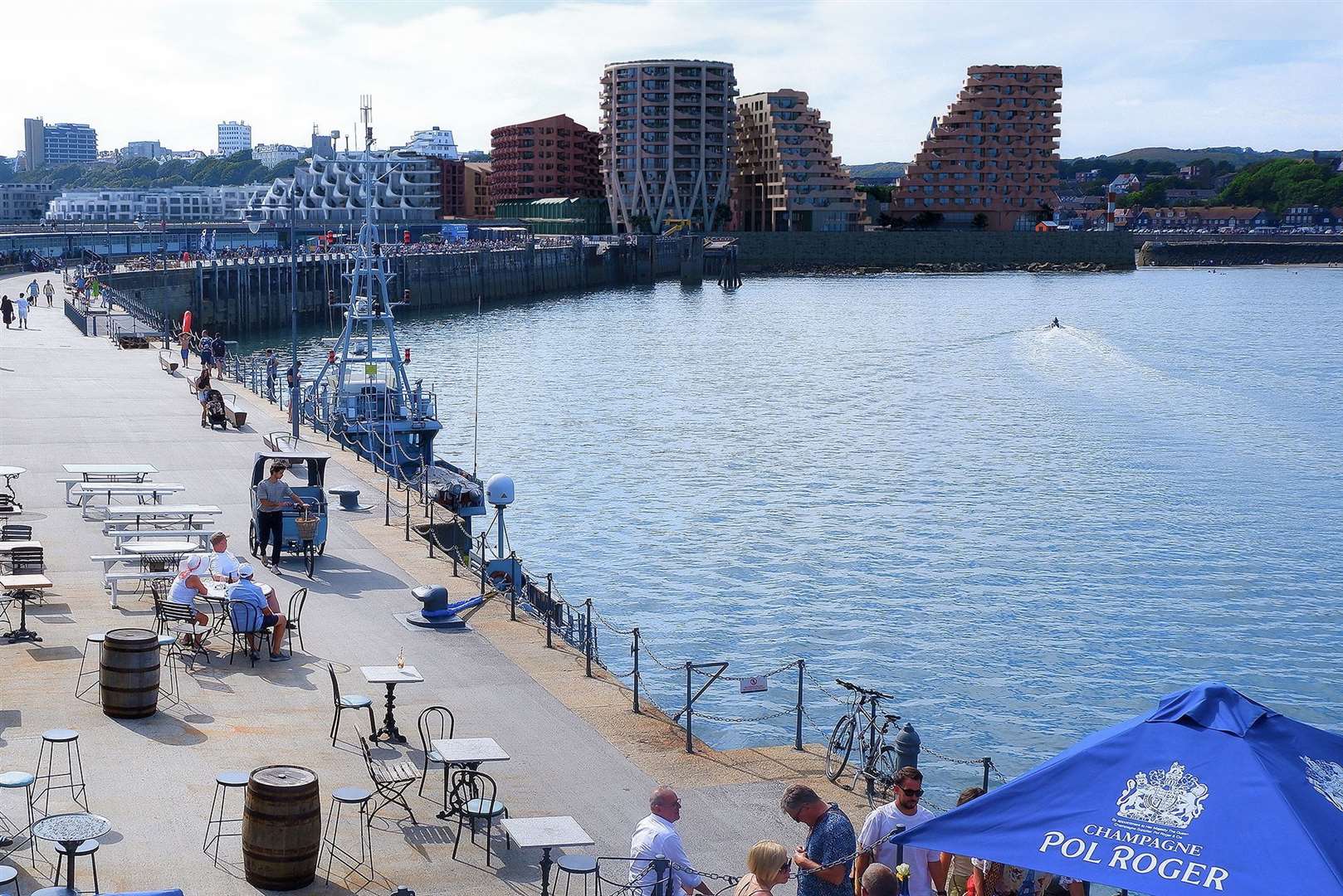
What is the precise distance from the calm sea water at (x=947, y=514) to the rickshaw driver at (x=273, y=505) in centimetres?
611

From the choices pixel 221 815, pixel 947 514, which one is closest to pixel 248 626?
pixel 221 815

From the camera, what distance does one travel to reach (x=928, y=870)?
9680 millimetres

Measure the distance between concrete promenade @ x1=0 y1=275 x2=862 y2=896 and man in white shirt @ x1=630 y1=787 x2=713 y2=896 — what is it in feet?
5.67

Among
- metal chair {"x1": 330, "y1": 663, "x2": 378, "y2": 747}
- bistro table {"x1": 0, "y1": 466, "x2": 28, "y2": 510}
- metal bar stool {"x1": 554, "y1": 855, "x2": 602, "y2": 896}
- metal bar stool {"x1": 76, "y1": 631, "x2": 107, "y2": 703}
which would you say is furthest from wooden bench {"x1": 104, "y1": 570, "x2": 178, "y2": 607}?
metal bar stool {"x1": 554, "y1": 855, "x2": 602, "y2": 896}

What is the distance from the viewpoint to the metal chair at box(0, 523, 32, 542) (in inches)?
779

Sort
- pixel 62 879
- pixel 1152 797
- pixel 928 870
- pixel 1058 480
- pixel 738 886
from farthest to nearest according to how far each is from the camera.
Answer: pixel 1058 480 → pixel 62 879 → pixel 928 870 → pixel 738 886 → pixel 1152 797

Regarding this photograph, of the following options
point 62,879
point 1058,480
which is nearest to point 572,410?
point 1058,480

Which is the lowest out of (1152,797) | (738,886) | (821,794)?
(821,794)

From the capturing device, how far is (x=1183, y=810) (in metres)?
7.05

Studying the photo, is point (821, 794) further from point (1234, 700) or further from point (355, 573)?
point (355, 573)

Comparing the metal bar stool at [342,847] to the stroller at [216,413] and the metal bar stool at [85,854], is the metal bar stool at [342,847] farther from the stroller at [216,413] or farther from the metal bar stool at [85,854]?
the stroller at [216,413]

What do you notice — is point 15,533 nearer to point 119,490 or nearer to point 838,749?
point 119,490

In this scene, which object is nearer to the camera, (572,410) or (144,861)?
(144,861)

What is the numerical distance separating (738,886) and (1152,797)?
8.38ft
